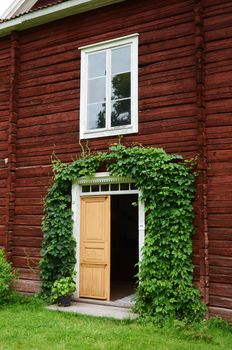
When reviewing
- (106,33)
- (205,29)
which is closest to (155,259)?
(205,29)

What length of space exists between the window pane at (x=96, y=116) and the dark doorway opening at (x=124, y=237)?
4559 millimetres

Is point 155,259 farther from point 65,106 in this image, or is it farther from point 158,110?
point 65,106

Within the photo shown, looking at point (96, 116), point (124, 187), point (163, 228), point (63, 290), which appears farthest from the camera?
point (96, 116)

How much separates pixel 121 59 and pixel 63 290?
5.08 meters

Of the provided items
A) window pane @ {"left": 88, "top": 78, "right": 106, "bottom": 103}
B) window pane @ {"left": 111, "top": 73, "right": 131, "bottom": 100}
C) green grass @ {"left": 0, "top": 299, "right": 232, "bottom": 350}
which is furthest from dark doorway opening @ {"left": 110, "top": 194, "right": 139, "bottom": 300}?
Result: green grass @ {"left": 0, "top": 299, "right": 232, "bottom": 350}

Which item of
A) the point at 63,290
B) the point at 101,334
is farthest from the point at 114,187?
the point at 101,334

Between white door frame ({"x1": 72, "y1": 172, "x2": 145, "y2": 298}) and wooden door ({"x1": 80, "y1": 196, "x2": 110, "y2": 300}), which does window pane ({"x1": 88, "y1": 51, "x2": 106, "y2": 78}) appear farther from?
wooden door ({"x1": 80, "y1": 196, "x2": 110, "y2": 300})

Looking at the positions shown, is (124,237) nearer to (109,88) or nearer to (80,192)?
(80,192)

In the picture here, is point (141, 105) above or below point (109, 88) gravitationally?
below

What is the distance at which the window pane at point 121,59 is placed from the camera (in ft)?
30.4

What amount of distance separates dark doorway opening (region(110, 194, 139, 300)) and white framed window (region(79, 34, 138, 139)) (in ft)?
15.2

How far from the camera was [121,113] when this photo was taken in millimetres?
9227

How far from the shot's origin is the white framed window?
358 inches

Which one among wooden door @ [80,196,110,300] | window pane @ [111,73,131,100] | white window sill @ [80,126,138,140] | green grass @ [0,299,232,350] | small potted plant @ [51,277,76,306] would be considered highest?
window pane @ [111,73,131,100]
